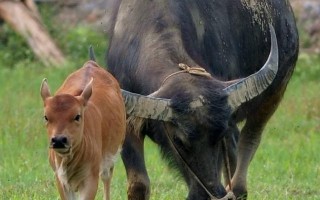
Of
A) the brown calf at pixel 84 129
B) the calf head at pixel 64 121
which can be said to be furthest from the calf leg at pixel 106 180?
the calf head at pixel 64 121

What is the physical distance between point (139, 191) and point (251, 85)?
1447mm

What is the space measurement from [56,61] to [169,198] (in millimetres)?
10422

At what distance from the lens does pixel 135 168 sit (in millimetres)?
9820

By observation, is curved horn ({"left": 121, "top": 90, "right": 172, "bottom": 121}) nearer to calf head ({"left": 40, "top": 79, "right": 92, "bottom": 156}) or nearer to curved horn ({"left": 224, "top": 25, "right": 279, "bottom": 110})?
curved horn ({"left": 224, "top": 25, "right": 279, "bottom": 110})

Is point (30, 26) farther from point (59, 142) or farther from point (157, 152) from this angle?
point (59, 142)

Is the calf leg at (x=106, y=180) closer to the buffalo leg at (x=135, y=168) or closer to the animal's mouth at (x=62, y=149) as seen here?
the buffalo leg at (x=135, y=168)

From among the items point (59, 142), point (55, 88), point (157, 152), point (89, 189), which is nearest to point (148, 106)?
point (89, 189)

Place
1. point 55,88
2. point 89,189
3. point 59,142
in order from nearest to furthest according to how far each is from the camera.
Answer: point 59,142 < point 89,189 < point 55,88

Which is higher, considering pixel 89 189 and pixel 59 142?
pixel 59 142

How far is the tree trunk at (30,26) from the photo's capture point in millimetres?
20797

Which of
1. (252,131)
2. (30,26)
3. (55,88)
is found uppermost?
(252,131)

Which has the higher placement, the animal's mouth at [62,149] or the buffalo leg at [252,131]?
the animal's mouth at [62,149]

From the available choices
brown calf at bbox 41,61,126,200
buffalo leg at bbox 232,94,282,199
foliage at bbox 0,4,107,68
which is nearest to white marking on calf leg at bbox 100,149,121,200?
brown calf at bbox 41,61,126,200

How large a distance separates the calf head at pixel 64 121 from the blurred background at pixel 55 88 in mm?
2234
